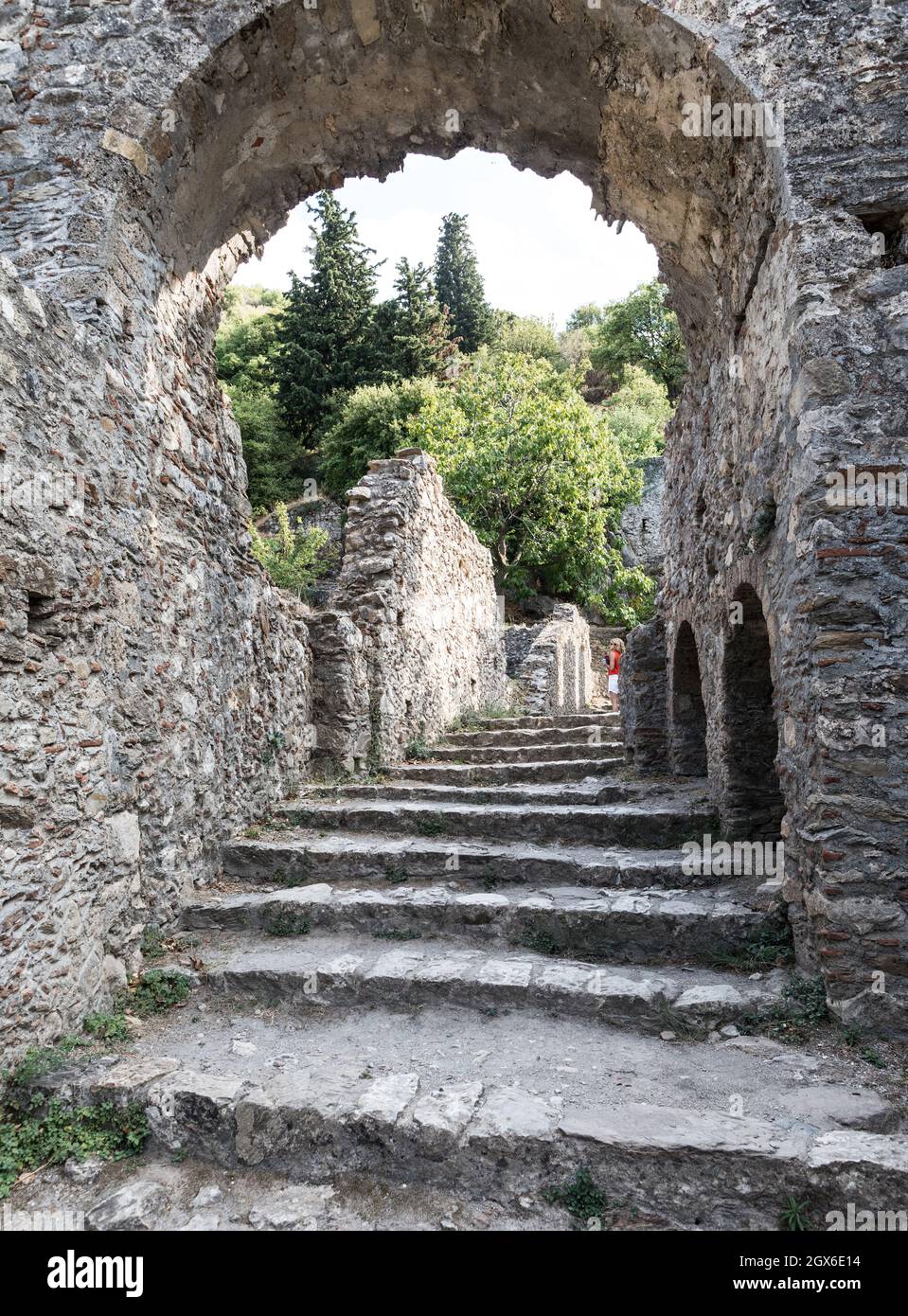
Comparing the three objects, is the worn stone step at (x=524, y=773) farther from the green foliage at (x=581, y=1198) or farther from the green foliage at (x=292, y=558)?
the green foliage at (x=292, y=558)

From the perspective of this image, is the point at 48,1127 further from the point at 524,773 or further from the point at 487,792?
the point at 524,773

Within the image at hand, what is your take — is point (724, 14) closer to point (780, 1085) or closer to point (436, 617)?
→ point (780, 1085)

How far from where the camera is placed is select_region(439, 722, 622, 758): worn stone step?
9.22 metres

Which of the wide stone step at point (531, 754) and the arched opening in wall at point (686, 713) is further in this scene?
the wide stone step at point (531, 754)

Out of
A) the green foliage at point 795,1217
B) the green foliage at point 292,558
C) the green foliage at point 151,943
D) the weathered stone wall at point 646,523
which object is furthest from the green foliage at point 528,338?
the green foliage at point 795,1217

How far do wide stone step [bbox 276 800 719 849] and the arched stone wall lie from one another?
683 millimetres

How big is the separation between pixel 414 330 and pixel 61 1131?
25110 millimetres

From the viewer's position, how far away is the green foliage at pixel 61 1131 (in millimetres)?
2855

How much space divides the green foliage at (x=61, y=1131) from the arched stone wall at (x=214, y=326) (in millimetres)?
333

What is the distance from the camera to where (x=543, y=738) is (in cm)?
945

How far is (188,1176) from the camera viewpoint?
2.80 meters

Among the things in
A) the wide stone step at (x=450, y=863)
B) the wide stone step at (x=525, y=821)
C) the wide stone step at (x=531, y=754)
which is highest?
the wide stone step at (x=531, y=754)

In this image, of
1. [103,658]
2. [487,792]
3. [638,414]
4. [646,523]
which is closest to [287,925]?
[103,658]

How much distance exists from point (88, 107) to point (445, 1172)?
541 centimetres
